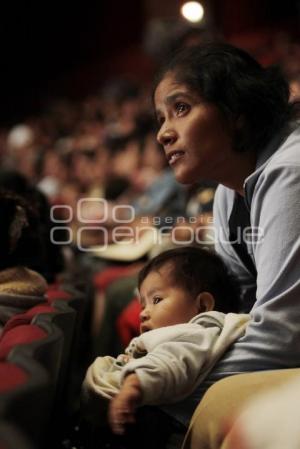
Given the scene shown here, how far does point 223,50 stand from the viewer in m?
0.99

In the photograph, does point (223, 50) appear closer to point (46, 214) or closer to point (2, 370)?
point (2, 370)

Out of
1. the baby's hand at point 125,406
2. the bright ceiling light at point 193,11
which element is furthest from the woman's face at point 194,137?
the bright ceiling light at point 193,11

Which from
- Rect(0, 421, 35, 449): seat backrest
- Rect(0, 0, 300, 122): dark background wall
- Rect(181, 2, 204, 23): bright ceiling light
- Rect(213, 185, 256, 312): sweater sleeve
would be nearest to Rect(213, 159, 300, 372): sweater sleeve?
Rect(213, 185, 256, 312): sweater sleeve

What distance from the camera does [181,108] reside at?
0.97m

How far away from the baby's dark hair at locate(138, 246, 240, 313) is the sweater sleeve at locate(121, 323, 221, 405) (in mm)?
122

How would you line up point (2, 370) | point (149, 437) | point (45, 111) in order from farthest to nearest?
point (45, 111), point (149, 437), point (2, 370)

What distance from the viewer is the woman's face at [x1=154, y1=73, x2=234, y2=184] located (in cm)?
95

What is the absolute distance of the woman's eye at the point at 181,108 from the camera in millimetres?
967

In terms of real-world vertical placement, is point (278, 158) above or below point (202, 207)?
above

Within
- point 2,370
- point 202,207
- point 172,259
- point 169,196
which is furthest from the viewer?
point 169,196

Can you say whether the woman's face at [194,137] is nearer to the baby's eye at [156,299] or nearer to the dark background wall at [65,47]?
the baby's eye at [156,299]

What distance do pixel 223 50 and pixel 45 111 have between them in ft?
15.7

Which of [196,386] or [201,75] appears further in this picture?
[201,75]

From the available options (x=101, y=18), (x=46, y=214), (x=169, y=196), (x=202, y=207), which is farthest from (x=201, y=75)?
(x=101, y=18)
